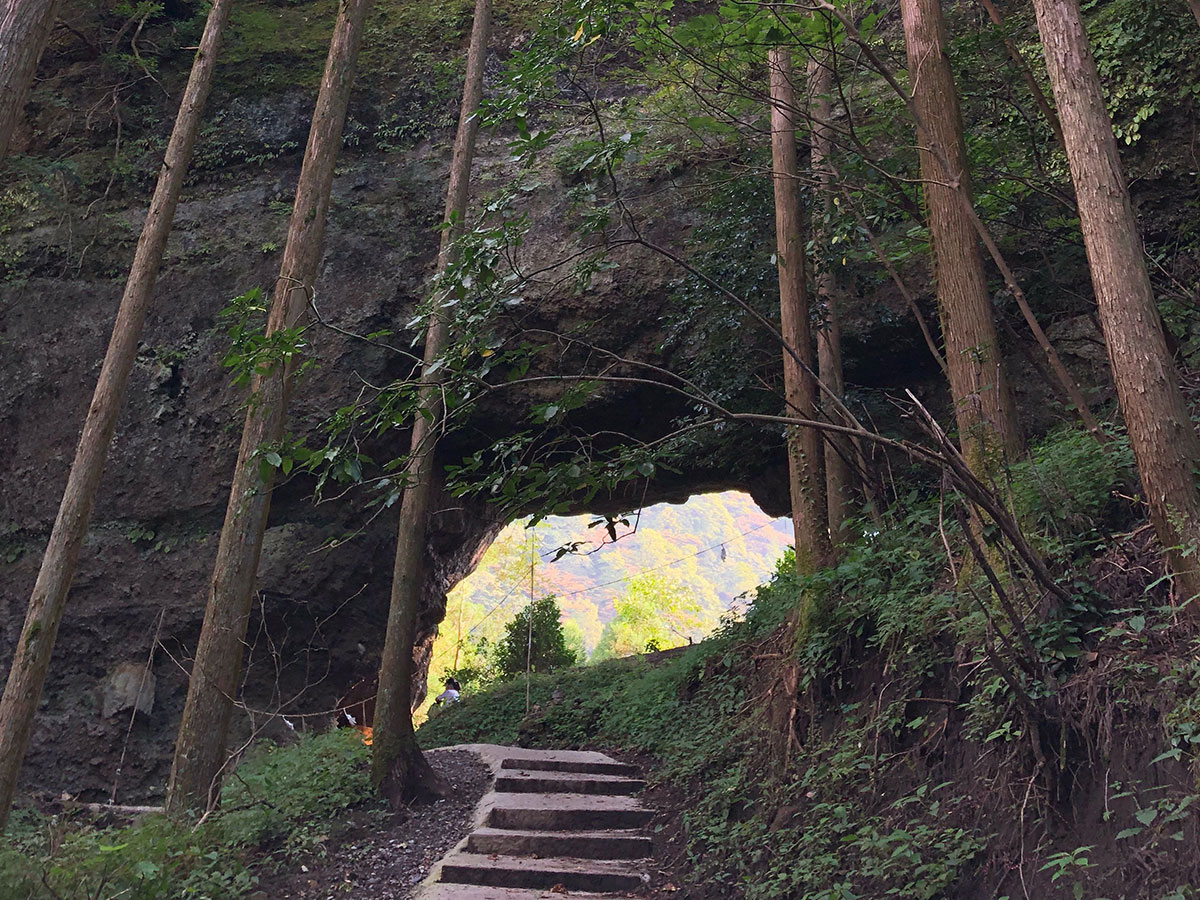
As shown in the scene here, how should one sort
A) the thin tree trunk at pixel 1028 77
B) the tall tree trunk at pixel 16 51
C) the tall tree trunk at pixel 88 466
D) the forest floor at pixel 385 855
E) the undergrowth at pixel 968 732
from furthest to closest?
the tall tree trunk at pixel 88 466 < the forest floor at pixel 385 855 < the thin tree trunk at pixel 1028 77 < the tall tree trunk at pixel 16 51 < the undergrowth at pixel 968 732

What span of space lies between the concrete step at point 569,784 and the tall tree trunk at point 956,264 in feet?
15.0

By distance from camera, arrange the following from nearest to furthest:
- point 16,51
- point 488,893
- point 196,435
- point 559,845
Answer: point 16,51 < point 488,893 < point 559,845 < point 196,435

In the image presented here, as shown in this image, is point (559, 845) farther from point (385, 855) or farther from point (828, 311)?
point (828, 311)

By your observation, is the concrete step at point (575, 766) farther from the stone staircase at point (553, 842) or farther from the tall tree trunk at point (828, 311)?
the tall tree trunk at point (828, 311)

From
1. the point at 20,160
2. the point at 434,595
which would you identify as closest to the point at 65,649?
the point at 434,595

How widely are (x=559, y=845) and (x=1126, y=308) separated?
5.21m

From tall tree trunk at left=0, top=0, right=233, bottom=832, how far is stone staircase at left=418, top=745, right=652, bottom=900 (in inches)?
126

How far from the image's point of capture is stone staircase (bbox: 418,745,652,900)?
5.63 metres

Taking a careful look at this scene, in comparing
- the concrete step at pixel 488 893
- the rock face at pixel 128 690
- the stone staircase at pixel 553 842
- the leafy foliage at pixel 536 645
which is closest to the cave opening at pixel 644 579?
the leafy foliage at pixel 536 645

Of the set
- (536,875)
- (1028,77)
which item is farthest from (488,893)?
(1028,77)

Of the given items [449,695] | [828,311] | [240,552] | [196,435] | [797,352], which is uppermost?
[196,435]

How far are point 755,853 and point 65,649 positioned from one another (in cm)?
961

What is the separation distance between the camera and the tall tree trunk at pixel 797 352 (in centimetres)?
665

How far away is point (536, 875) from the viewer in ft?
18.7
